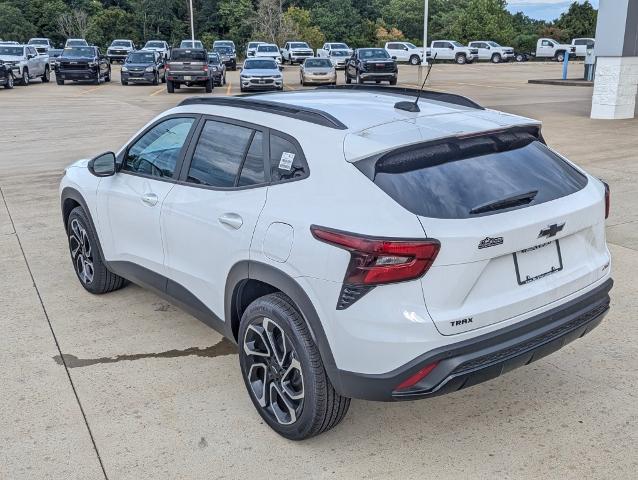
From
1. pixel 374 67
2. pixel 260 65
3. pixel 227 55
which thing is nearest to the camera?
pixel 260 65

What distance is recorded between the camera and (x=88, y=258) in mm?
5250

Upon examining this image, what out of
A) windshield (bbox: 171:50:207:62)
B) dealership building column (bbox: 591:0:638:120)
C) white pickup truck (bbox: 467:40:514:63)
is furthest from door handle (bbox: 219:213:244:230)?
white pickup truck (bbox: 467:40:514:63)

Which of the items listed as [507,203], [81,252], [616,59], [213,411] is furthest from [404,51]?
[507,203]

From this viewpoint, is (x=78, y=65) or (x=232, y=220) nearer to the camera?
(x=232, y=220)

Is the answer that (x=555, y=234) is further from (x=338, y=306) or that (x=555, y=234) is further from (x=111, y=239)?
(x=111, y=239)

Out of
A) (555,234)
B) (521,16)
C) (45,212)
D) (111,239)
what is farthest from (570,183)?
(521,16)

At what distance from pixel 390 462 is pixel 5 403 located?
2172mm

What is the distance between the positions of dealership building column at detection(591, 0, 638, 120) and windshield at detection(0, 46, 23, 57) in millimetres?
24749

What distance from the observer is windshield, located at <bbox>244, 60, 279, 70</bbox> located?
26844 mm

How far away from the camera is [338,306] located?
9.30ft

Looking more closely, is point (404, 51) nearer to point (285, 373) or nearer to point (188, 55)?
point (188, 55)

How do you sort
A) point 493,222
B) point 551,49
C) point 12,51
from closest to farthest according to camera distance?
point 493,222, point 12,51, point 551,49

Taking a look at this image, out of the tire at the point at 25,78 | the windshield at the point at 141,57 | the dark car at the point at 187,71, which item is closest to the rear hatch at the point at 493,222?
the dark car at the point at 187,71

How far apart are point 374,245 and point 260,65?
2547cm
